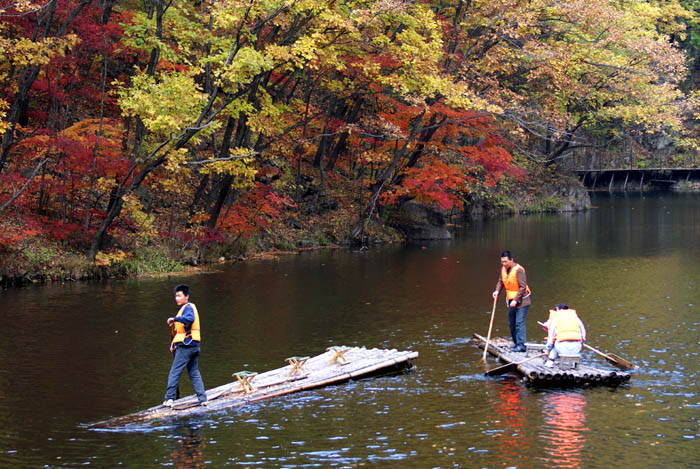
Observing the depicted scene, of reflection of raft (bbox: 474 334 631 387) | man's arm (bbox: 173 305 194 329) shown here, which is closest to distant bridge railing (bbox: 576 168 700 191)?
reflection of raft (bbox: 474 334 631 387)

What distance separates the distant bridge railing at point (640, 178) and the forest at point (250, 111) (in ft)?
87.7

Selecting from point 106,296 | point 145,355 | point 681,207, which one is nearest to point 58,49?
point 106,296

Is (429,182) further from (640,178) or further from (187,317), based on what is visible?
(640,178)

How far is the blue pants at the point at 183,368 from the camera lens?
522 inches

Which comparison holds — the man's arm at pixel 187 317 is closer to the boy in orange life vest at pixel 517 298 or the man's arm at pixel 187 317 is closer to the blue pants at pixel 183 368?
the blue pants at pixel 183 368

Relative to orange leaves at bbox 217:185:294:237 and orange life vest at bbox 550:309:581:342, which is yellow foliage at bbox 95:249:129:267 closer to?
orange leaves at bbox 217:185:294:237

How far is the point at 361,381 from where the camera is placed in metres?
15.5

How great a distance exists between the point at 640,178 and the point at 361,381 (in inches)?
2628

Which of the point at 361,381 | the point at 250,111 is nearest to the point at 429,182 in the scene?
the point at 250,111

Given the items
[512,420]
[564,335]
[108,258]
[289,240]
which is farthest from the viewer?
[289,240]

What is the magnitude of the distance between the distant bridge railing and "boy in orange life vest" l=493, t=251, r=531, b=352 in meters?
58.0

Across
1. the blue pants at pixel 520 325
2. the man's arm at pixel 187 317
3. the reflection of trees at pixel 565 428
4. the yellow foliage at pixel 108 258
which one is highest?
the yellow foliage at pixel 108 258

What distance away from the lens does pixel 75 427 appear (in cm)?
1266

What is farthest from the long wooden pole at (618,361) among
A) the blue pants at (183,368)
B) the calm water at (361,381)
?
the blue pants at (183,368)
